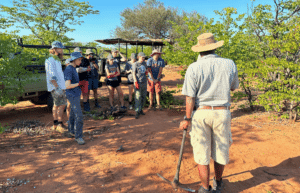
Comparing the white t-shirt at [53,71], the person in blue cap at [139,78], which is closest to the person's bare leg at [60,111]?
the white t-shirt at [53,71]

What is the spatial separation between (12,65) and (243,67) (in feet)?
18.1

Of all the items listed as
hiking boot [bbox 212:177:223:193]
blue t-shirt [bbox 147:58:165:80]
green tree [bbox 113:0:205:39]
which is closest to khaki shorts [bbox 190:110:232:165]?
hiking boot [bbox 212:177:223:193]

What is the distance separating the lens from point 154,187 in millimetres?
2938

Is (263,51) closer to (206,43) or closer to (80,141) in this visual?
(206,43)

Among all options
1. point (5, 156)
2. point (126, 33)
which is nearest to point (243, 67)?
point (5, 156)

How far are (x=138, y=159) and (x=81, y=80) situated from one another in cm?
354

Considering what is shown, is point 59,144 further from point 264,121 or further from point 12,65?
point 264,121

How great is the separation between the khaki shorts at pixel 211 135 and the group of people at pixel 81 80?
2639 mm

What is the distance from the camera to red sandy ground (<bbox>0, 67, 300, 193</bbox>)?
299 centimetres

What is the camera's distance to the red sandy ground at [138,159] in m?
2.99

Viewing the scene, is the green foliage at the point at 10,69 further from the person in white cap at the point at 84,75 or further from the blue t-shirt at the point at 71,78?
the person in white cap at the point at 84,75

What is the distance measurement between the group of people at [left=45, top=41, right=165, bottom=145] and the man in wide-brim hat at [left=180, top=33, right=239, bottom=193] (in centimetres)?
259

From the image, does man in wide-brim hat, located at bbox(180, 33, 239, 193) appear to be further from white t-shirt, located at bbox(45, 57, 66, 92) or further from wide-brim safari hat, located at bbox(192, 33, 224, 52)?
white t-shirt, located at bbox(45, 57, 66, 92)

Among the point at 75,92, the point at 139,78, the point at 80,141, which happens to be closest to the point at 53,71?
the point at 75,92
